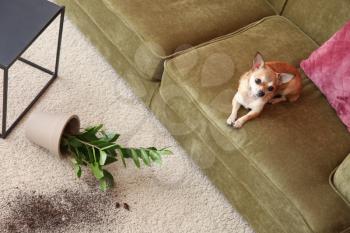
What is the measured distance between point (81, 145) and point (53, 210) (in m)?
0.26

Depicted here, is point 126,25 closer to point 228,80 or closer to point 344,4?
point 228,80

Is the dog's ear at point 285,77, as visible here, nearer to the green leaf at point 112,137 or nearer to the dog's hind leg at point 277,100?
the dog's hind leg at point 277,100

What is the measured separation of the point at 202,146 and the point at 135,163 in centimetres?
27

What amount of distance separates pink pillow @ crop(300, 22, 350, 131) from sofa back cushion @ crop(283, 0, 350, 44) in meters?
0.18

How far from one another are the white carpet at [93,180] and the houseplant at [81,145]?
70 mm

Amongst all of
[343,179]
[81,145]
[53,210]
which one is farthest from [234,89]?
[53,210]

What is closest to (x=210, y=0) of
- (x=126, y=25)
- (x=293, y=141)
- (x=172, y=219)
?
(x=126, y=25)

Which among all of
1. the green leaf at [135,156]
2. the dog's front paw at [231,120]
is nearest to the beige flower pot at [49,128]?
the green leaf at [135,156]

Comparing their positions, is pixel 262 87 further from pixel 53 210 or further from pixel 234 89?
pixel 53 210

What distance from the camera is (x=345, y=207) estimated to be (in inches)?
56.4

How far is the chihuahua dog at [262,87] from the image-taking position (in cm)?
149

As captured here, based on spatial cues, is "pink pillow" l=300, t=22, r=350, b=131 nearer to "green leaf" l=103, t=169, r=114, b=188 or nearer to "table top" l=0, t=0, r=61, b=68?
"green leaf" l=103, t=169, r=114, b=188

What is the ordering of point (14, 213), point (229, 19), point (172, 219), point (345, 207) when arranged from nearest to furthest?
point (345, 207) < point (14, 213) < point (172, 219) < point (229, 19)

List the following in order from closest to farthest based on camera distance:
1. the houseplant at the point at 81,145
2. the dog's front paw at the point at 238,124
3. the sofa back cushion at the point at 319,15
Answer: the dog's front paw at the point at 238,124
the houseplant at the point at 81,145
the sofa back cushion at the point at 319,15
